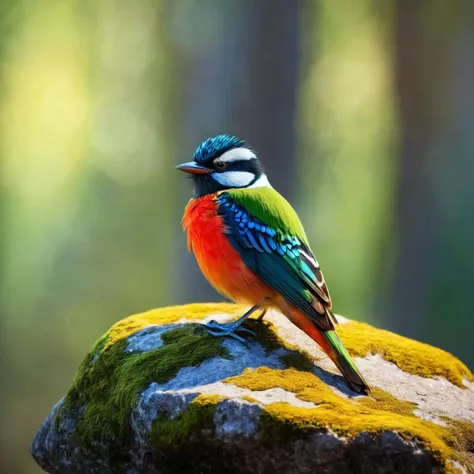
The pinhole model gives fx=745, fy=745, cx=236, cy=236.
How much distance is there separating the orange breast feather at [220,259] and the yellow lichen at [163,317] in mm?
421

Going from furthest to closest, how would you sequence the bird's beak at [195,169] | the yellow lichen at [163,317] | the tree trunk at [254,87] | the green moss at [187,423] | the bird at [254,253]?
the tree trunk at [254,87] → the bird's beak at [195,169] → the yellow lichen at [163,317] → the bird at [254,253] → the green moss at [187,423]

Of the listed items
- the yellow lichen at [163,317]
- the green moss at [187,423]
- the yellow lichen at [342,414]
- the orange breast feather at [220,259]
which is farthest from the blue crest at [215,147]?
the green moss at [187,423]

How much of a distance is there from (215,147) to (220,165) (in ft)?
0.42

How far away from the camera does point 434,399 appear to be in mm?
4195

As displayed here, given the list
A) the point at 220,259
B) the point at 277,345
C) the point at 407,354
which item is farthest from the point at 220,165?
the point at 407,354

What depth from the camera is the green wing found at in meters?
4.39

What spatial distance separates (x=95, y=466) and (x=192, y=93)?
6.42 meters

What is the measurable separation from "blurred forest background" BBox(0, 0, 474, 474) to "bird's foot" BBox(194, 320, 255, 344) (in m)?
4.65

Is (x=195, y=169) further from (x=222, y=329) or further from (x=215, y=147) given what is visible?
(x=222, y=329)

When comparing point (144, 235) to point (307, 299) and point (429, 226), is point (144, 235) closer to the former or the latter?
point (429, 226)

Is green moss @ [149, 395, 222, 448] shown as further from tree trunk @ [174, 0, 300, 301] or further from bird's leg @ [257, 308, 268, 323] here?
tree trunk @ [174, 0, 300, 301]

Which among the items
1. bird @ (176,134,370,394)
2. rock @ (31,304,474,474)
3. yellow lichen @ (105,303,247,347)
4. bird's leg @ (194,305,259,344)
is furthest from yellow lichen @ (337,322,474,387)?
yellow lichen @ (105,303,247,347)

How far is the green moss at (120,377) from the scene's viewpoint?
3.99 meters

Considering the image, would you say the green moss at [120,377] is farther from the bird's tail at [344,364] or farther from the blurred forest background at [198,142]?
the blurred forest background at [198,142]
